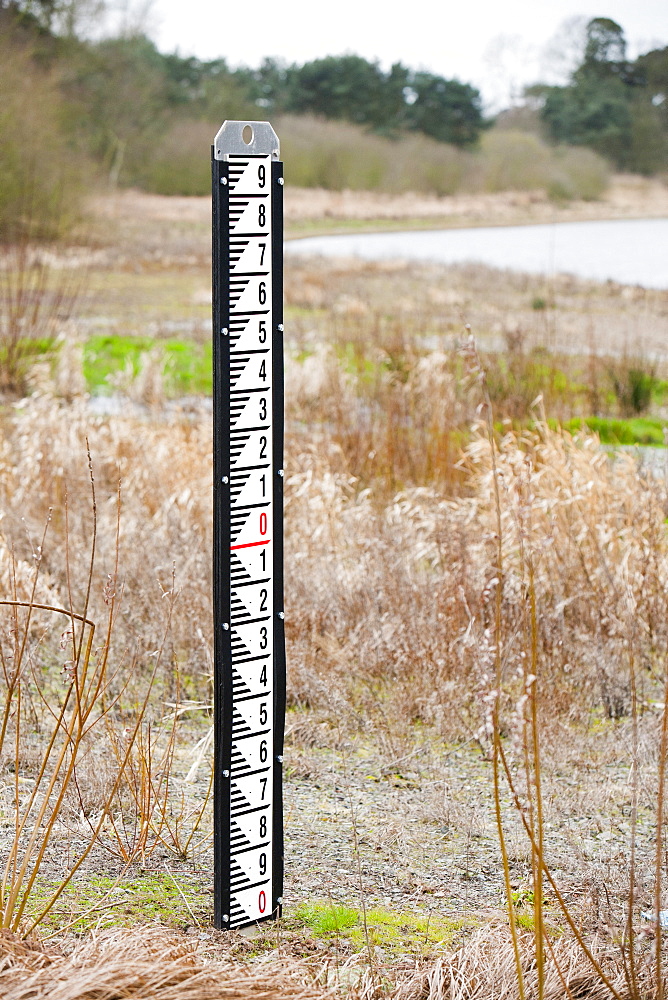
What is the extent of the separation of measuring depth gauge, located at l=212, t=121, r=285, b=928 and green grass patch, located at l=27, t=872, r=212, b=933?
0.57ft

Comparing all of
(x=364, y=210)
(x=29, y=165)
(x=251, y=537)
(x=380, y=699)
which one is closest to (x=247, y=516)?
(x=251, y=537)

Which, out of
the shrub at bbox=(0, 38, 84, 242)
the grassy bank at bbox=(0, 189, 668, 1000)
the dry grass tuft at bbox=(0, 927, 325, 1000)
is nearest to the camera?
the dry grass tuft at bbox=(0, 927, 325, 1000)

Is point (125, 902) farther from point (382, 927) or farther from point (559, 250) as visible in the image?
point (559, 250)

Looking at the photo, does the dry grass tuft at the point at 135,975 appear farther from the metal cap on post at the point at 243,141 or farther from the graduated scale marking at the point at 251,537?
the metal cap on post at the point at 243,141

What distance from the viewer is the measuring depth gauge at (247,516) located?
170cm

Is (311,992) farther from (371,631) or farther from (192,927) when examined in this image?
(371,631)

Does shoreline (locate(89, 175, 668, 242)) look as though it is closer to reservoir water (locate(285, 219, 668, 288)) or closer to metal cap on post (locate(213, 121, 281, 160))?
reservoir water (locate(285, 219, 668, 288))

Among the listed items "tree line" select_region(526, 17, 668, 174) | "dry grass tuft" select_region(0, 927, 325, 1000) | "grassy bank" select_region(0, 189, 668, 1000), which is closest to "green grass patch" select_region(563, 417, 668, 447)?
"grassy bank" select_region(0, 189, 668, 1000)

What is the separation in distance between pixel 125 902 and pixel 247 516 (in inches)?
32.6

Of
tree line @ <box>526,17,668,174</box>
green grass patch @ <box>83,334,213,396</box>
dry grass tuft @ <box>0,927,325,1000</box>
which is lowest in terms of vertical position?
dry grass tuft @ <box>0,927,325,1000</box>

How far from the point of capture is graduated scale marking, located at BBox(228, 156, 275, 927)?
1708mm

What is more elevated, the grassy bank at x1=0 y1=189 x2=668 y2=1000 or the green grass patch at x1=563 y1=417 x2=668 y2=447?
the green grass patch at x1=563 y1=417 x2=668 y2=447

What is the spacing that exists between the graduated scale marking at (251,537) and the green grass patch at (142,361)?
623 cm

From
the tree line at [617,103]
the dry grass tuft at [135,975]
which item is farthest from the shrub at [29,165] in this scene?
the tree line at [617,103]
